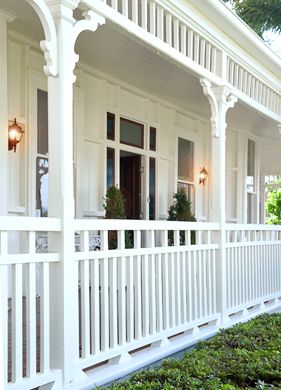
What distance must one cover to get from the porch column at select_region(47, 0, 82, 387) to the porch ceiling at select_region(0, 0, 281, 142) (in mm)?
1179

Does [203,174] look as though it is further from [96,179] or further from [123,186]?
[96,179]

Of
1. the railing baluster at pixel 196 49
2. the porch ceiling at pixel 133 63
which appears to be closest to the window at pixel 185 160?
the porch ceiling at pixel 133 63

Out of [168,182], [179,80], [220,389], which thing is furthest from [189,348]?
[168,182]

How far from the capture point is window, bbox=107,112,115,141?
7051 mm

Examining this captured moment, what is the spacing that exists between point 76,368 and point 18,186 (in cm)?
269

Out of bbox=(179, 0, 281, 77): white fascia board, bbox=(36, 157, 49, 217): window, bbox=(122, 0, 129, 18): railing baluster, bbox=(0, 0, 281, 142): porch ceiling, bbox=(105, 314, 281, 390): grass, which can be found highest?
bbox=(179, 0, 281, 77): white fascia board

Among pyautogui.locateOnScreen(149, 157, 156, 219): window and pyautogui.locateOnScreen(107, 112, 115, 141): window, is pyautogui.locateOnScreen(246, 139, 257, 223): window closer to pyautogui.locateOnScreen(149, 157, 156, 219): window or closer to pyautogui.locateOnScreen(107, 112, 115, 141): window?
pyautogui.locateOnScreen(149, 157, 156, 219): window

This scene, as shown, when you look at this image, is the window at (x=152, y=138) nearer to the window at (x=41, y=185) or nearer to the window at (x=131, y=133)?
the window at (x=131, y=133)

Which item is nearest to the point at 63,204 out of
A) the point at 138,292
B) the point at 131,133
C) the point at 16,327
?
the point at 16,327

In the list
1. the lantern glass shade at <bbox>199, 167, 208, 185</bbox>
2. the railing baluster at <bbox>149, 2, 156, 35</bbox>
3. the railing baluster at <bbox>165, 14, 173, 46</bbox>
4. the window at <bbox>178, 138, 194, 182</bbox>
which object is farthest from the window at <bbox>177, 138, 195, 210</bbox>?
the railing baluster at <bbox>149, 2, 156, 35</bbox>

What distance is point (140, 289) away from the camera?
4027mm

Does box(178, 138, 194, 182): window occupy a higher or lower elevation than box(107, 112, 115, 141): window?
lower

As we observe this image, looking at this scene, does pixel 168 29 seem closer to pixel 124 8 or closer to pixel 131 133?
pixel 124 8

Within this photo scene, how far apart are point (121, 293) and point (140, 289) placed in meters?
0.30
